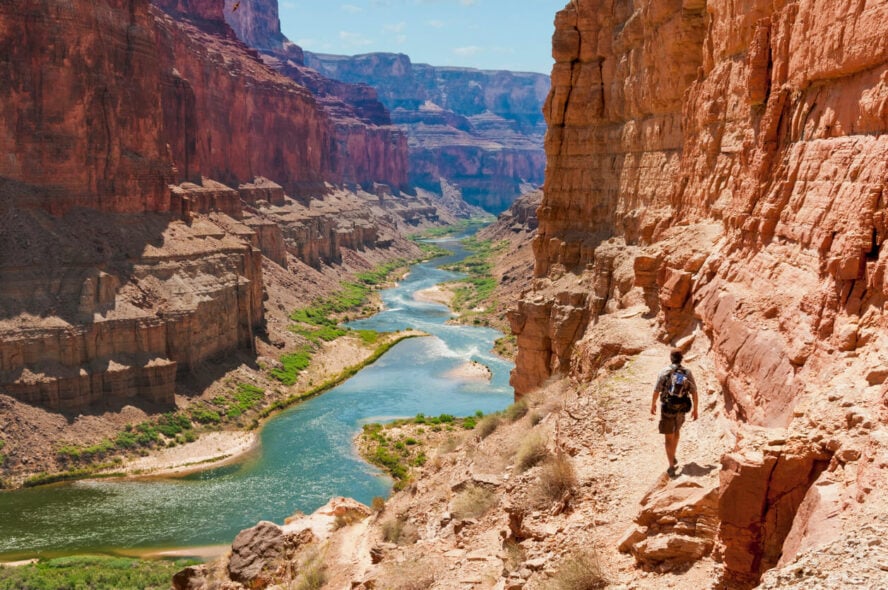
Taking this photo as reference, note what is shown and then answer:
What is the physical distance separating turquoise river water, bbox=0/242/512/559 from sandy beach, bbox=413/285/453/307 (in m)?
39.2

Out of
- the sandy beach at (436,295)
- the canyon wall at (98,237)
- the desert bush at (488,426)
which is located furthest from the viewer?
the sandy beach at (436,295)

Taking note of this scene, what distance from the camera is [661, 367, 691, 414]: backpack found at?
37.8 ft

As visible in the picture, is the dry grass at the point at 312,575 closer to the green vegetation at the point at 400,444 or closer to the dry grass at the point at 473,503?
the dry grass at the point at 473,503

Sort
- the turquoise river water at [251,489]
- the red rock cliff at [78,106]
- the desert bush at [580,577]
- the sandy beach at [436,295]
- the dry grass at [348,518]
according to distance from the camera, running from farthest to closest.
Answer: the sandy beach at [436,295]
the red rock cliff at [78,106]
the turquoise river water at [251,489]
the dry grass at [348,518]
the desert bush at [580,577]

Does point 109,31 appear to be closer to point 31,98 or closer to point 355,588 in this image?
point 31,98

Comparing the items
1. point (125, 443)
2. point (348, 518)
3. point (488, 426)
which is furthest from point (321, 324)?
point (348, 518)

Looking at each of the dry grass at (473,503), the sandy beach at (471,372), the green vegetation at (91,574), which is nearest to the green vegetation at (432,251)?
the sandy beach at (471,372)

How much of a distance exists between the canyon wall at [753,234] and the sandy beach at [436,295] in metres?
68.7

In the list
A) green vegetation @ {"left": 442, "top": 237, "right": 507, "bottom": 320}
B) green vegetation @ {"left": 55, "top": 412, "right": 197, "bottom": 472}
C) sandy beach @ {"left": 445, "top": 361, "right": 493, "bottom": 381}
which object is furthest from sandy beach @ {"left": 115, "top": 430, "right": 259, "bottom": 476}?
green vegetation @ {"left": 442, "top": 237, "right": 507, "bottom": 320}

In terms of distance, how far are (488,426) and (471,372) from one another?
3779cm

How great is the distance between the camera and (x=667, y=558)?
966 cm

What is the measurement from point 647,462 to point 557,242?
19.9 meters

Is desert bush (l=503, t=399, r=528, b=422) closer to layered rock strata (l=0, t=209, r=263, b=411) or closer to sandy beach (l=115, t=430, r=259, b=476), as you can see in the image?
sandy beach (l=115, t=430, r=259, b=476)

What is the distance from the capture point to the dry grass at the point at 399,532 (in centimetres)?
1800
